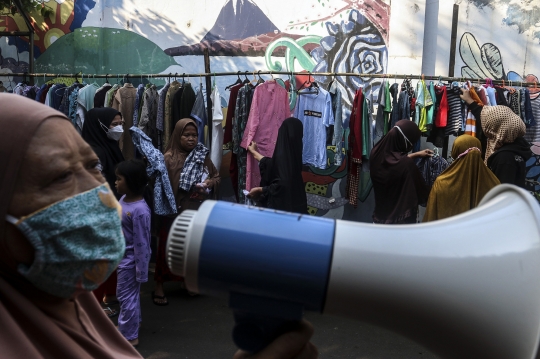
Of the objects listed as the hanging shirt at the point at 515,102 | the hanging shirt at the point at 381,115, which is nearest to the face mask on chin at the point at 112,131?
the hanging shirt at the point at 381,115

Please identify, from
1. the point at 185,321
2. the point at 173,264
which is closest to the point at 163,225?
the point at 185,321

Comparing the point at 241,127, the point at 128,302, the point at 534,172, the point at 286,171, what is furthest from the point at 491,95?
the point at 128,302

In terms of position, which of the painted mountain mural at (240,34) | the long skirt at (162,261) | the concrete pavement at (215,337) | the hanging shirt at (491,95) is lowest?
the concrete pavement at (215,337)

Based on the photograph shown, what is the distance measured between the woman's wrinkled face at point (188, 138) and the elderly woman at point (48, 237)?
402 cm

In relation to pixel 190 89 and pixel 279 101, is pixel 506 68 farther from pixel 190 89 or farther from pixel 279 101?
pixel 190 89

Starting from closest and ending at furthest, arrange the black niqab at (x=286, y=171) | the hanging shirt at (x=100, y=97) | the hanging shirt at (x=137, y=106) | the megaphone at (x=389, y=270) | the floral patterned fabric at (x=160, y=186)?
1. the megaphone at (x=389, y=270)
2. the black niqab at (x=286, y=171)
3. the floral patterned fabric at (x=160, y=186)
4. the hanging shirt at (x=137, y=106)
5. the hanging shirt at (x=100, y=97)

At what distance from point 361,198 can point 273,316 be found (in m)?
5.61

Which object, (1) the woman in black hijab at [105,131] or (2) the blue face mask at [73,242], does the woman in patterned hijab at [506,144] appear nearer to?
(1) the woman in black hijab at [105,131]

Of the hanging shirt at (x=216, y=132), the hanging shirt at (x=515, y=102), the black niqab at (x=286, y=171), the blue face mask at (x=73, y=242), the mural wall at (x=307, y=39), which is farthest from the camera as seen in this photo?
the mural wall at (x=307, y=39)

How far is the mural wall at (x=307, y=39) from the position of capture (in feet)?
20.7

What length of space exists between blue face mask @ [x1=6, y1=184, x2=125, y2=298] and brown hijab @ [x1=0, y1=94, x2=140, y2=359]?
5 cm

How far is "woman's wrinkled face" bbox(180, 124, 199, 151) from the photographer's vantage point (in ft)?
17.3

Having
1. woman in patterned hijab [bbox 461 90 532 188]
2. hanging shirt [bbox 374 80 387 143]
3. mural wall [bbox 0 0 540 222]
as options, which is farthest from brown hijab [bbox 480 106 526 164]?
mural wall [bbox 0 0 540 222]

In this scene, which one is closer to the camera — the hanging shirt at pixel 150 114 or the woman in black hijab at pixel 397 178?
the woman in black hijab at pixel 397 178
